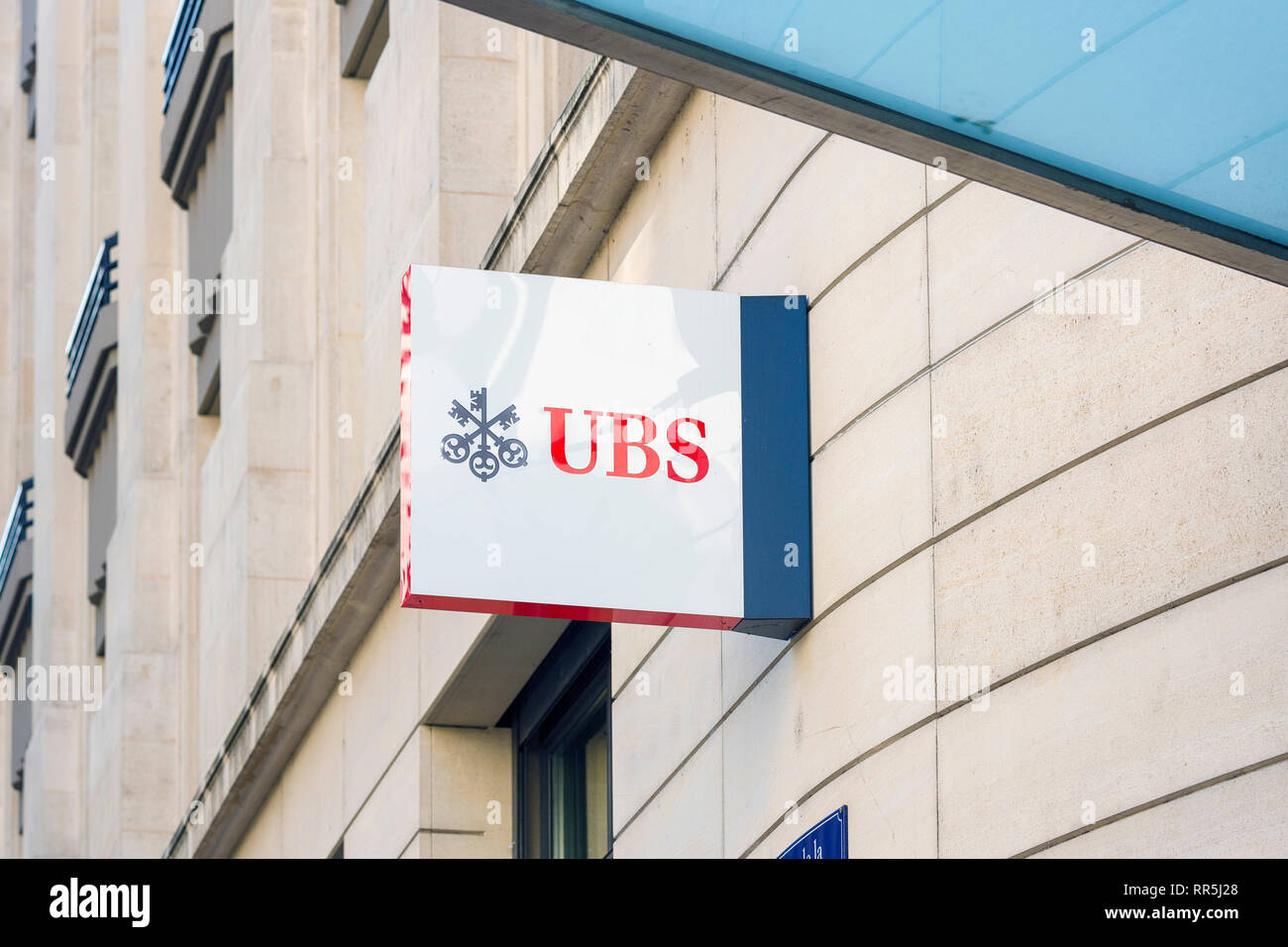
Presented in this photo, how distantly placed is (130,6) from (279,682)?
13.7 metres

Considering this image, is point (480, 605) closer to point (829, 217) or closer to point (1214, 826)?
point (829, 217)

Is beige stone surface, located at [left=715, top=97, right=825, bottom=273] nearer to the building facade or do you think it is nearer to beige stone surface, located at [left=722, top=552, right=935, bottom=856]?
the building facade

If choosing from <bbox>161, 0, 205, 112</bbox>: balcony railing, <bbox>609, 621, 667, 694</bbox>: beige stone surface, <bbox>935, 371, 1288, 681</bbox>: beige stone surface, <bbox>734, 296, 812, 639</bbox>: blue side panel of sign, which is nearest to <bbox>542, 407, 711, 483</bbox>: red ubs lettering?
<bbox>734, 296, 812, 639</bbox>: blue side panel of sign

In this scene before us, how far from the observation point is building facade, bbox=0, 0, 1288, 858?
279 inches

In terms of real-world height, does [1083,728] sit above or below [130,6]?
below

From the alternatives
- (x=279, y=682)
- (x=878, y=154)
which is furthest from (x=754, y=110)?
(x=279, y=682)

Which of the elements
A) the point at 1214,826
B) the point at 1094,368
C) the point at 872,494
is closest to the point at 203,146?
the point at 872,494

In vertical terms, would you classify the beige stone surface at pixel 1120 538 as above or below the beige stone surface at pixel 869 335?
below

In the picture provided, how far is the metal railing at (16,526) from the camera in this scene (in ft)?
123

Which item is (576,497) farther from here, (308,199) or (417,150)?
(308,199)

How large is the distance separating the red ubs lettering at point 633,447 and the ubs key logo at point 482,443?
0.15 metres

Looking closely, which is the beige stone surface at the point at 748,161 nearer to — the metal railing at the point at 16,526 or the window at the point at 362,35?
the window at the point at 362,35

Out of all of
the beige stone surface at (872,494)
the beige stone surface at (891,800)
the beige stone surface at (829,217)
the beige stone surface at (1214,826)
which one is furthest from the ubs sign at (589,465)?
the beige stone surface at (1214,826)

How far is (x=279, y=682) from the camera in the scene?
59.2 ft
